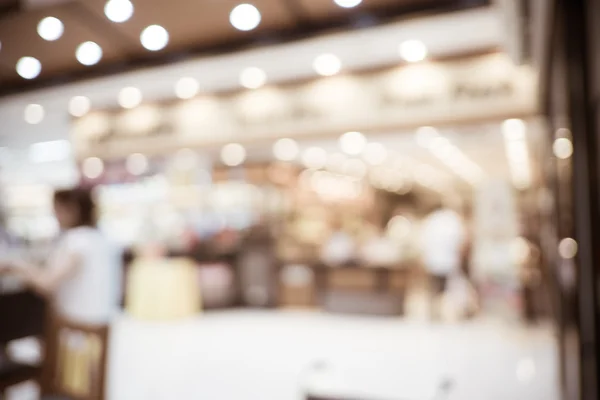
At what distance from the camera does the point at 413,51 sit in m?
4.82

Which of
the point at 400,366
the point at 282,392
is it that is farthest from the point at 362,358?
the point at 282,392

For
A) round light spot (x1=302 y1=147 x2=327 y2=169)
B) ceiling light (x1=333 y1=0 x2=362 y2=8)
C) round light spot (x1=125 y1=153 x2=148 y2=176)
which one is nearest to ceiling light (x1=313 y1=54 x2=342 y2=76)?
ceiling light (x1=333 y1=0 x2=362 y2=8)

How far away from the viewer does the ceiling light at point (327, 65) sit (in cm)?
492

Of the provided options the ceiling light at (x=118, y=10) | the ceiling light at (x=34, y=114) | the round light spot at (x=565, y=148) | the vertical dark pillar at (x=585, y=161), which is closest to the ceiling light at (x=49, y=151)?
the ceiling light at (x=34, y=114)

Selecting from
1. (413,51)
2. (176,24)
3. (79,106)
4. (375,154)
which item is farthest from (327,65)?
(375,154)

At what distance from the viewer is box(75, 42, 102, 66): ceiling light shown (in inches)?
176

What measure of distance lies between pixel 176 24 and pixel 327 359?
3.46 metres

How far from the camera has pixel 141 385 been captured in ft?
13.9

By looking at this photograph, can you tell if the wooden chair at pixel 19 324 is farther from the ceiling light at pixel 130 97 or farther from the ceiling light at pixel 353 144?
the ceiling light at pixel 353 144

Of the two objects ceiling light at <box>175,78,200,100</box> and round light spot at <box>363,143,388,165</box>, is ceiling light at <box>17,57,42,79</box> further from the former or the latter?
round light spot at <box>363,143,388,165</box>

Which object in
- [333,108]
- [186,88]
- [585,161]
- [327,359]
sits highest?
[186,88]

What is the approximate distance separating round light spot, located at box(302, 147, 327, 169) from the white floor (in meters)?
3.50

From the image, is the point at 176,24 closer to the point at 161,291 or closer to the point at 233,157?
the point at 161,291

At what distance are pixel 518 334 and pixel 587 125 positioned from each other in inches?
203
